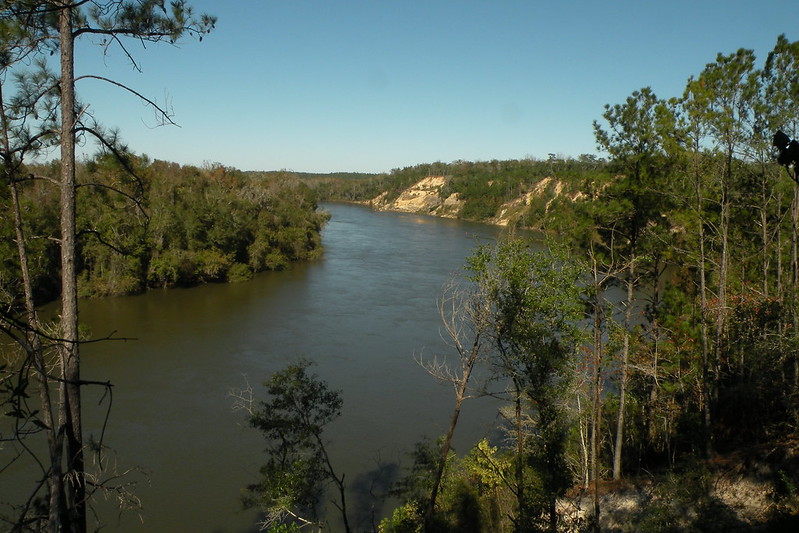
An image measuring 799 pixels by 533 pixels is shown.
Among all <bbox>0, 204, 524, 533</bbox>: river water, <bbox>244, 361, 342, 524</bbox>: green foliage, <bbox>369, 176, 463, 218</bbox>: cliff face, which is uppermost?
<bbox>369, 176, 463, 218</bbox>: cliff face

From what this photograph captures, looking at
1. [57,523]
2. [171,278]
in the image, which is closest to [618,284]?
[57,523]

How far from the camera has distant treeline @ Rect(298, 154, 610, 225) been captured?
8565cm

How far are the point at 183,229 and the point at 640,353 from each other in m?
27.9

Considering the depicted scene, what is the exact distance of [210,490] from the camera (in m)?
12.5

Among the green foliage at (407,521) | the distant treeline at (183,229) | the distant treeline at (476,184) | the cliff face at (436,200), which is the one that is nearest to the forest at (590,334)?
the green foliage at (407,521)

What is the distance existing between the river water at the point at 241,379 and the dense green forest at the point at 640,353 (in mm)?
1950

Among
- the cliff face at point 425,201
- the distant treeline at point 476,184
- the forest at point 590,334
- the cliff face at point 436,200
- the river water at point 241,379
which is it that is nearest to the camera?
the forest at point 590,334

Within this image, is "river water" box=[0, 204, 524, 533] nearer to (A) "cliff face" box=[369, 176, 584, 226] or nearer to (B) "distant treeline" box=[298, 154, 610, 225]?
(B) "distant treeline" box=[298, 154, 610, 225]

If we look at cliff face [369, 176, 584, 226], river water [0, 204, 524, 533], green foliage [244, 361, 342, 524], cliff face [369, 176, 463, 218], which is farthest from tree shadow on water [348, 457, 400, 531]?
cliff face [369, 176, 463, 218]

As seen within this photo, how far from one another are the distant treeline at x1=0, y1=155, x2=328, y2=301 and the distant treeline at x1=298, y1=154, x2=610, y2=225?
24.3 m

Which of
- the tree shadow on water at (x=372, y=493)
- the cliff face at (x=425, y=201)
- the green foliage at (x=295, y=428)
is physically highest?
the cliff face at (x=425, y=201)

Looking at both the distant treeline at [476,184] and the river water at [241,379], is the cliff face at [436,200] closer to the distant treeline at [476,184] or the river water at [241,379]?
the distant treeline at [476,184]

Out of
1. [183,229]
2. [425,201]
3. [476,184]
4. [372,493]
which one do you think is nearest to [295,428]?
[372,493]

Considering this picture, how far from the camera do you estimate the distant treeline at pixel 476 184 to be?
85650 mm
